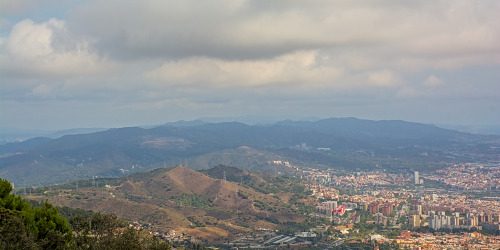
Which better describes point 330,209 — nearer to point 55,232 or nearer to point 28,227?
point 55,232

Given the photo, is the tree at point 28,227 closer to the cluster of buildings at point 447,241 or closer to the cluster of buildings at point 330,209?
the cluster of buildings at point 447,241

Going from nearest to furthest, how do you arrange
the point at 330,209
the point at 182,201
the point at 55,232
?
1. the point at 55,232
2. the point at 182,201
3. the point at 330,209

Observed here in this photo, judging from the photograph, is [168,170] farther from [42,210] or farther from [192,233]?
[42,210]

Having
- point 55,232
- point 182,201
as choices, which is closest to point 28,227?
point 55,232

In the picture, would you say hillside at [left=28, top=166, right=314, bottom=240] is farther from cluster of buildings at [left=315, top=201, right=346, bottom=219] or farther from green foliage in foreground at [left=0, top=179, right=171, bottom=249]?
green foliage in foreground at [left=0, top=179, right=171, bottom=249]

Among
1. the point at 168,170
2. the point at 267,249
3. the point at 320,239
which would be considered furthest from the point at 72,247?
the point at 168,170

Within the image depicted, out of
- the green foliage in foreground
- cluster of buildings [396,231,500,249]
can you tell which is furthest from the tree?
cluster of buildings [396,231,500,249]

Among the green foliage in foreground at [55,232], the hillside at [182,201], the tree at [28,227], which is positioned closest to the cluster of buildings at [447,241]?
the hillside at [182,201]
